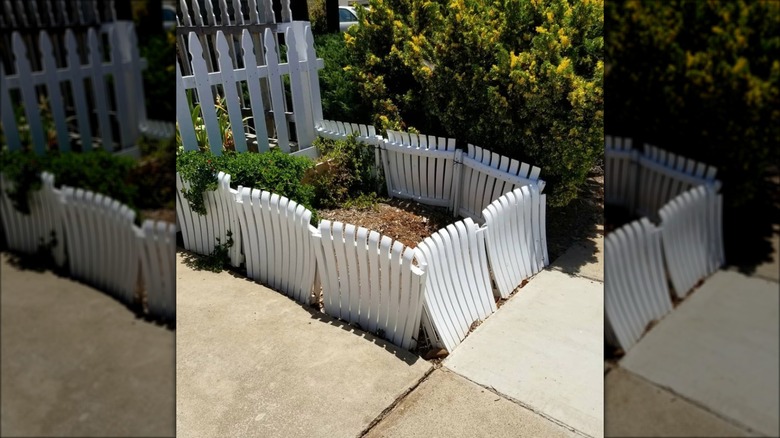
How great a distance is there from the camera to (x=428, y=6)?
3.63 m

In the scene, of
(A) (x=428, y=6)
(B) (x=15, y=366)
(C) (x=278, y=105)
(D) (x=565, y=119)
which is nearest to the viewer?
(B) (x=15, y=366)

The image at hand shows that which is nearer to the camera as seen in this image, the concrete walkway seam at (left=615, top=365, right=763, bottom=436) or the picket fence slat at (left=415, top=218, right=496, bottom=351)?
the concrete walkway seam at (left=615, top=365, right=763, bottom=436)

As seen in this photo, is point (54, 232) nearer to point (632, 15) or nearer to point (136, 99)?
point (136, 99)

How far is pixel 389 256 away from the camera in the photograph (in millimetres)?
2383

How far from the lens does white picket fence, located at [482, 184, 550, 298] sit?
9.13ft

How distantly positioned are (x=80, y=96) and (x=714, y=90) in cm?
43

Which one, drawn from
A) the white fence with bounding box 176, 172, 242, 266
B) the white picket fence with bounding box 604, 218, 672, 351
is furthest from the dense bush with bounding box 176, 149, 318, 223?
the white picket fence with bounding box 604, 218, 672, 351

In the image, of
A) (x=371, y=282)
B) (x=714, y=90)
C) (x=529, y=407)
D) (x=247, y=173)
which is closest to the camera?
(x=714, y=90)

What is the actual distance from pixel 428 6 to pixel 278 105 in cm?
111

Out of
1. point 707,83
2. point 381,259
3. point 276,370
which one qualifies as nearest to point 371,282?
point 381,259

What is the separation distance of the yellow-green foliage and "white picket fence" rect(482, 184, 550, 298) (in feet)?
7.44

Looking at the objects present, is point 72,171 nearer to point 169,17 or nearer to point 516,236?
point 169,17

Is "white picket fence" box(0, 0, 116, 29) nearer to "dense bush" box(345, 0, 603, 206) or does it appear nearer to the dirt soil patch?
"dense bush" box(345, 0, 603, 206)

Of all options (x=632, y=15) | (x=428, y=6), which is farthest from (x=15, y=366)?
(x=428, y=6)
